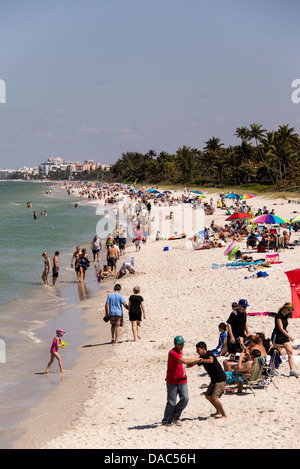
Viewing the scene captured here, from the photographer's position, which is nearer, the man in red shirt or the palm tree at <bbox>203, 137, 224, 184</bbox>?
the man in red shirt

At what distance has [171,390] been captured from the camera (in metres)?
6.92

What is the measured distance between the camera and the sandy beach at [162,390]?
663cm

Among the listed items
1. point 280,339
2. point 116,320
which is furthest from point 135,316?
point 280,339

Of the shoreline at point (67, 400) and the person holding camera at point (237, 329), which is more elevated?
the person holding camera at point (237, 329)

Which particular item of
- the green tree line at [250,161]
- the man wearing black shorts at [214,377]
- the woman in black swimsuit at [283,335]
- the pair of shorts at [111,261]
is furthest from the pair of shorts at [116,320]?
the green tree line at [250,161]

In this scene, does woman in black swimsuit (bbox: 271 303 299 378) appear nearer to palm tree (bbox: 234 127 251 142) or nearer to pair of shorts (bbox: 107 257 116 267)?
pair of shorts (bbox: 107 257 116 267)

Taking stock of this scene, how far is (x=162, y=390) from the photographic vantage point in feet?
28.4

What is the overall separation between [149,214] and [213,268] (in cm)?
2619

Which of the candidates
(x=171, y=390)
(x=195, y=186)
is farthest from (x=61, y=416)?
(x=195, y=186)

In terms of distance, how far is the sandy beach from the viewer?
6633 mm

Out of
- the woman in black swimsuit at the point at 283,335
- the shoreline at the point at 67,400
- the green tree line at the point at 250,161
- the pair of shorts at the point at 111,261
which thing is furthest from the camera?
the green tree line at the point at 250,161

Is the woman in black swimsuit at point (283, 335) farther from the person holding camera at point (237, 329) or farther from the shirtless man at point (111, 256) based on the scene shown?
the shirtless man at point (111, 256)

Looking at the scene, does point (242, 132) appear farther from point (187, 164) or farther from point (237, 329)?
point (237, 329)

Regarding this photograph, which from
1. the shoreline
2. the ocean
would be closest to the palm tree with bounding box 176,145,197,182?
the ocean
